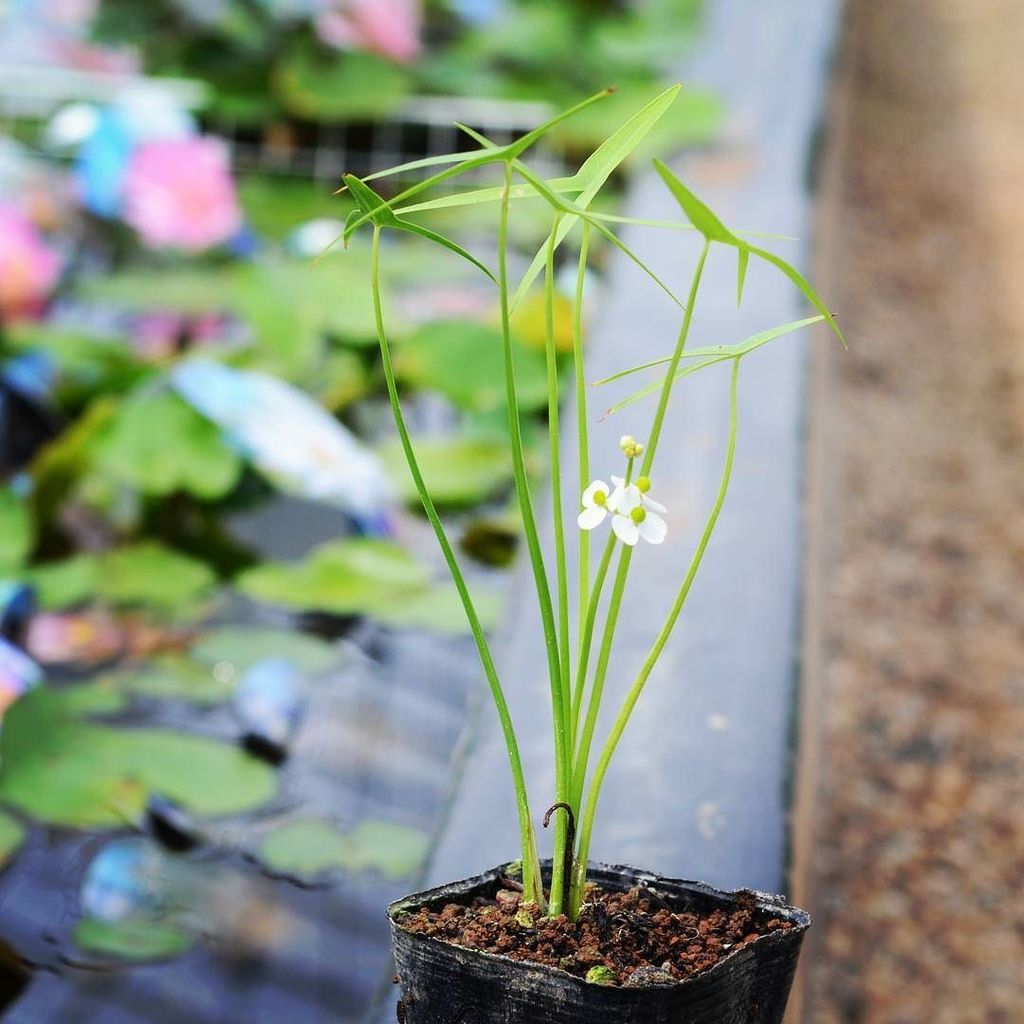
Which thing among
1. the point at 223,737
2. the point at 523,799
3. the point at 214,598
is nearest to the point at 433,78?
the point at 214,598

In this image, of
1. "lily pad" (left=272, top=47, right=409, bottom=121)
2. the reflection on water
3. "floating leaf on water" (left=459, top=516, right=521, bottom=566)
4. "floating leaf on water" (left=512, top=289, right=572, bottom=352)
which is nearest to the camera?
the reflection on water

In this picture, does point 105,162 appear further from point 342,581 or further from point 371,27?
point 342,581

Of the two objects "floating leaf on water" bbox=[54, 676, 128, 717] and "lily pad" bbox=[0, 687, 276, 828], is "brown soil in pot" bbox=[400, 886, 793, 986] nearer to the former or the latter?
"lily pad" bbox=[0, 687, 276, 828]

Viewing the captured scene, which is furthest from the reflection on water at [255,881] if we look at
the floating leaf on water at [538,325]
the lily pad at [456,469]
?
the floating leaf on water at [538,325]

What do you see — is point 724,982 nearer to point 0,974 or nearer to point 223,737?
point 0,974

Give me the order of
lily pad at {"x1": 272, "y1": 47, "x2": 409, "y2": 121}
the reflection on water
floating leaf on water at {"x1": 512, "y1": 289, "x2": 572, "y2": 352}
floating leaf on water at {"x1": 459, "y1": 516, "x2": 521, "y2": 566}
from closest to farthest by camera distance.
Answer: the reflection on water, floating leaf on water at {"x1": 459, "y1": 516, "x2": 521, "y2": 566}, floating leaf on water at {"x1": 512, "y1": 289, "x2": 572, "y2": 352}, lily pad at {"x1": 272, "y1": 47, "x2": 409, "y2": 121}

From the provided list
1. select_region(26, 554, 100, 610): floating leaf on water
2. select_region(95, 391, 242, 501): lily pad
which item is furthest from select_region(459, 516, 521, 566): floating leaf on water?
select_region(26, 554, 100, 610): floating leaf on water
